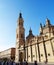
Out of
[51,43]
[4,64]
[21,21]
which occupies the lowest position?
[4,64]

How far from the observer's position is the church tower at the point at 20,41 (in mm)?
39603

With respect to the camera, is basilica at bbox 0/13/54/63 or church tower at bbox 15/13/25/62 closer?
basilica at bbox 0/13/54/63

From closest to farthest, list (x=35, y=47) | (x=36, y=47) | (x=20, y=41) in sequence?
(x=36, y=47) < (x=35, y=47) < (x=20, y=41)

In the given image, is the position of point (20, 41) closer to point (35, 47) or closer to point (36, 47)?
point (35, 47)

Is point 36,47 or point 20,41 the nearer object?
point 36,47

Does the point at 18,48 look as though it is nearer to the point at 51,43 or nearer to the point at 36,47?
the point at 36,47

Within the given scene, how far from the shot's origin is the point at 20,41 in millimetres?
41938

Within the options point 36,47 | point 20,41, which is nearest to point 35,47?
point 36,47

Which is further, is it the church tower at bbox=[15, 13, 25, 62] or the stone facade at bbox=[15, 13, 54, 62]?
the church tower at bbox=[15, 13, 25, 62]

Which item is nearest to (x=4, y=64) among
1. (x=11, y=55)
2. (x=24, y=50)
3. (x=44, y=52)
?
(x=44, y=52)

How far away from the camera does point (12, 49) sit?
173ft

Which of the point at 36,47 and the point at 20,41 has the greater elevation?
the point at 20,41

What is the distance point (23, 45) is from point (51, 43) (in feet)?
46.3

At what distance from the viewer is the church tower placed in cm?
3960
